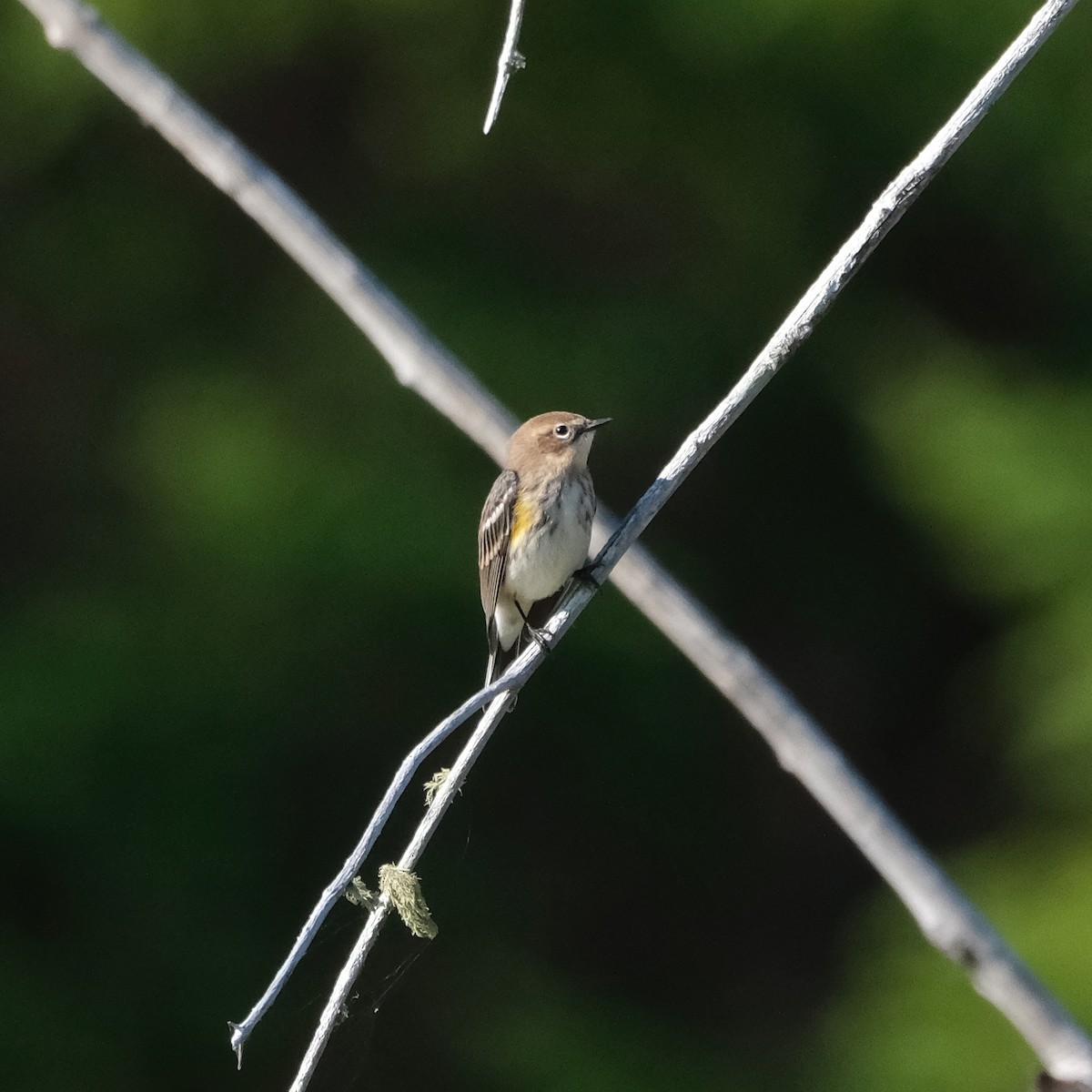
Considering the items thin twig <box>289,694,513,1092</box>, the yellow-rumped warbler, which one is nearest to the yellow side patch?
the yellow-rumped warbler

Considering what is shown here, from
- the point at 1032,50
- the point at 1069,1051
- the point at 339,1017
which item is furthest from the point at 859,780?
the point at 1032,50

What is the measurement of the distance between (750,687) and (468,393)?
15.4 inches

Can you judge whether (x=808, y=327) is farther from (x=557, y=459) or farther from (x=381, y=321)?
(x=557, y=459)

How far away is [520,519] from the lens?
8.29 feet

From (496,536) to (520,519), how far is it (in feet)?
0.32

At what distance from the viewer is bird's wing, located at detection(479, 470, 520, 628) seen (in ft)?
8.42

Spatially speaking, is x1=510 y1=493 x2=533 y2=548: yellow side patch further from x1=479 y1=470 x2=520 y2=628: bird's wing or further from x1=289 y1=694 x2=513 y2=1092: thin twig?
x1=289 y1=694 x2=513 y2=1092: thin twig

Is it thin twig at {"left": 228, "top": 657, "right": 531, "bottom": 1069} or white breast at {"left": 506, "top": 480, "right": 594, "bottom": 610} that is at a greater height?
white breast at {"left": 506, "top": 480, "right": 594, "bottom": 610}

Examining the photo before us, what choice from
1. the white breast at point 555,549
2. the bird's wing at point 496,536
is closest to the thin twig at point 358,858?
the white breast at point 555,549

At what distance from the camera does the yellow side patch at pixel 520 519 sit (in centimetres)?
250

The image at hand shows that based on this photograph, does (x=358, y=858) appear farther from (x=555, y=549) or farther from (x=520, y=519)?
(x=520, y=519)

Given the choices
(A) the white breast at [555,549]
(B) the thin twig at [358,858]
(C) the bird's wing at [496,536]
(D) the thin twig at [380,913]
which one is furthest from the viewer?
(C) the bird's wing at [496,536]

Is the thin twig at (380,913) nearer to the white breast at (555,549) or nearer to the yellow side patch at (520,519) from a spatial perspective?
the white breast at (555,549)

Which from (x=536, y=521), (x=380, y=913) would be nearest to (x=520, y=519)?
(x=536, y=521)
